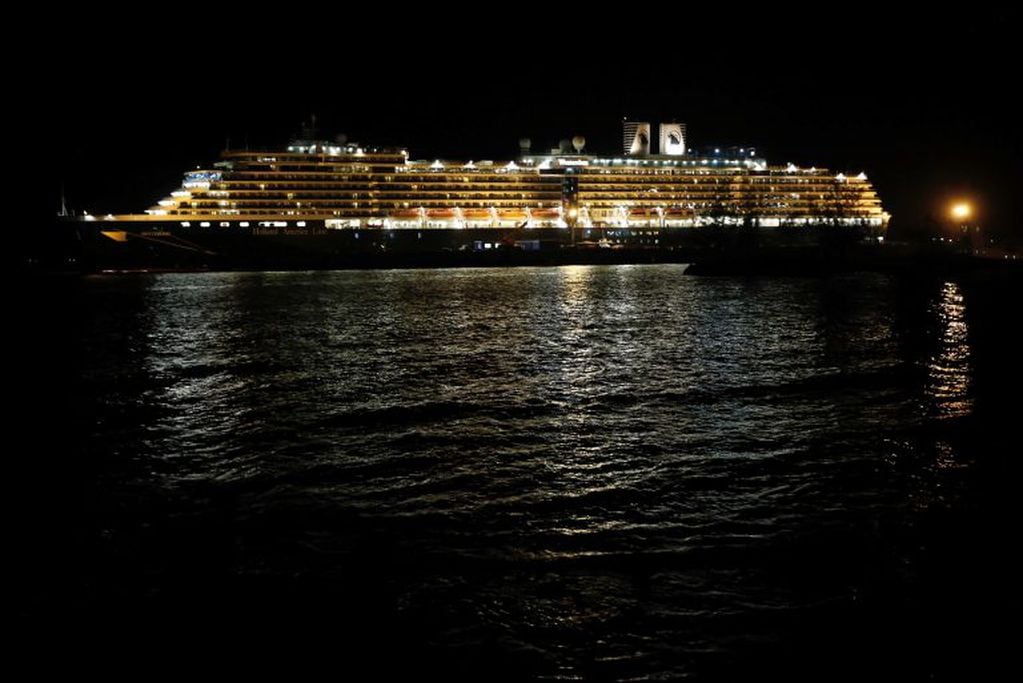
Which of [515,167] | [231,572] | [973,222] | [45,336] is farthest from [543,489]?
[973,222]

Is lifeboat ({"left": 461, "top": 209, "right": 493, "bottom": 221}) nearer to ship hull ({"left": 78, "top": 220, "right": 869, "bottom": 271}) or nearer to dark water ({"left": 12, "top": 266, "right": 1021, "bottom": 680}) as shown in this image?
ship hull ({"left": 78, "top": 220, "right": 869, "bottom": 271})

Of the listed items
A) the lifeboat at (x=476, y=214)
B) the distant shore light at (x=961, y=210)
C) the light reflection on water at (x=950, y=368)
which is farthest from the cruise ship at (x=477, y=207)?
the light reflection on water at (x=950, y=368)

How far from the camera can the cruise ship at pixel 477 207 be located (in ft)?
229

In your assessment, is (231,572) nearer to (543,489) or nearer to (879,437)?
(543,489)

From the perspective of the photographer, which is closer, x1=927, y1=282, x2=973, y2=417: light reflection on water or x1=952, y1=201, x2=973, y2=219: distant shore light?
x1=927, y1=282, x2=973, y2=417: light reflection on water

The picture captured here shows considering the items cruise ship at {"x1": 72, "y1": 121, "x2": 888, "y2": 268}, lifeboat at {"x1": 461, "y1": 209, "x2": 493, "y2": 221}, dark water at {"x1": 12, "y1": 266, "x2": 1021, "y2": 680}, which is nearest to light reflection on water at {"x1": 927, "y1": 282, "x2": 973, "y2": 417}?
dark water at {"x1": 12, "y1": 266, "x2": 1021, "y2": 680}

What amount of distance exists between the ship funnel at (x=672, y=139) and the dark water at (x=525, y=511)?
80492 mm

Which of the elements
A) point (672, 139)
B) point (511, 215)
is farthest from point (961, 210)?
point (511, 215)

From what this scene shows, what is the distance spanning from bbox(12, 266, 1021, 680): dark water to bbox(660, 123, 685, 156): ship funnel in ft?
264

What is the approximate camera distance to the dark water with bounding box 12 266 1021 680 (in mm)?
5922

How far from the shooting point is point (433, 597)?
6.59 m

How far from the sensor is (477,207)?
79625 millimetres

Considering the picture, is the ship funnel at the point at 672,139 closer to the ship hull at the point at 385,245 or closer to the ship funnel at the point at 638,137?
the ship funnel at the point at 638,137

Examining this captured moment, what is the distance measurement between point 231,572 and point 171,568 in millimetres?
632
